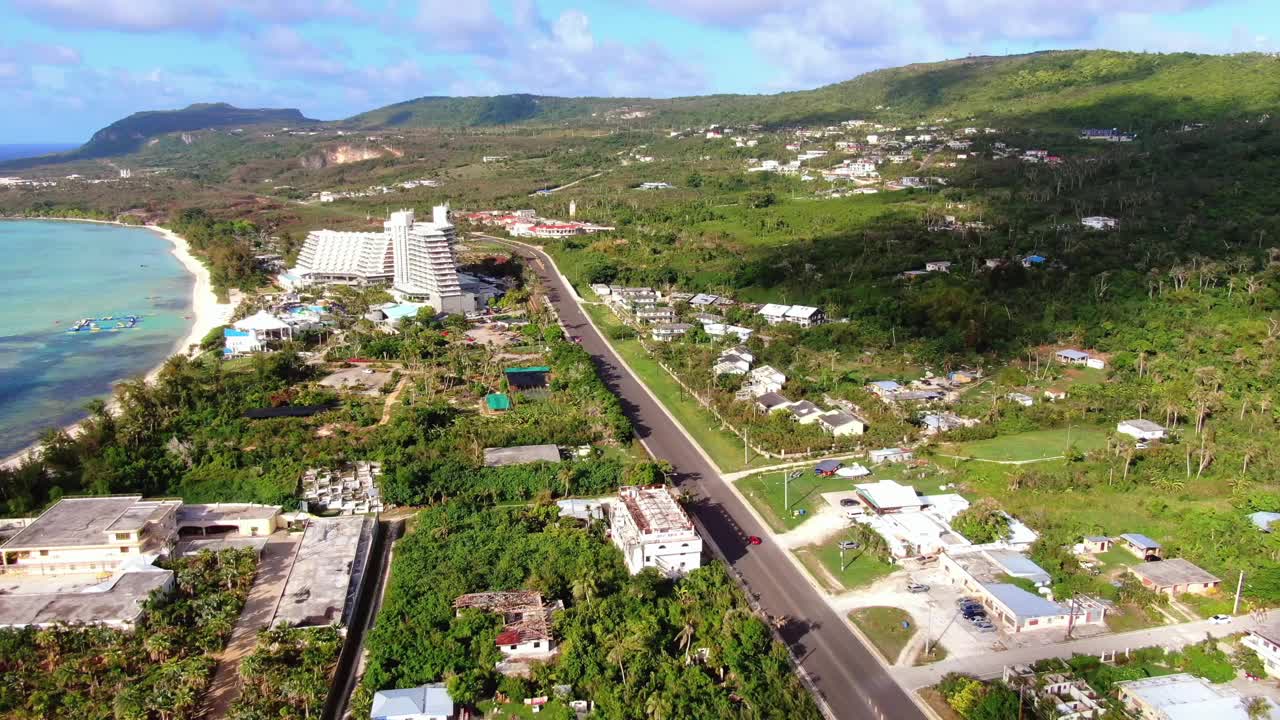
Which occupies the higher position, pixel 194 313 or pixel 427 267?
pixel 427 267

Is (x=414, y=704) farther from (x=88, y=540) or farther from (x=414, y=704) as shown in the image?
(x=88, y=540)

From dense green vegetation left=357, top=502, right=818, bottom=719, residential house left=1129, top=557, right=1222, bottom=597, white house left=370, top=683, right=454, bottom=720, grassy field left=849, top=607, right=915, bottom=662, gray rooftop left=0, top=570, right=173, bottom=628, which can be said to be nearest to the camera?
white house left=370, top=683, right=454, bottom=720

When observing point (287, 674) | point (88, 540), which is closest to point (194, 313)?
point (88, 540)

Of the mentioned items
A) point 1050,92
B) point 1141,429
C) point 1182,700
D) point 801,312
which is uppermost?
point 1050,92

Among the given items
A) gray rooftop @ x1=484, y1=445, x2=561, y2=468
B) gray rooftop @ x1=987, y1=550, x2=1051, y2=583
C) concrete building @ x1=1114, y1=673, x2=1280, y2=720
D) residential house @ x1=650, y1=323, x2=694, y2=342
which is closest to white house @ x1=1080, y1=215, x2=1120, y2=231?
residential house @ x1=650, y1=323, x2=694, y2=342

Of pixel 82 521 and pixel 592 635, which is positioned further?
pixel 82 521

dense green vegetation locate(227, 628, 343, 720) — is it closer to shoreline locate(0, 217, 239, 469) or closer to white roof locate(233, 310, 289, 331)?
shoreline locate(0, 217, 239, 469)
